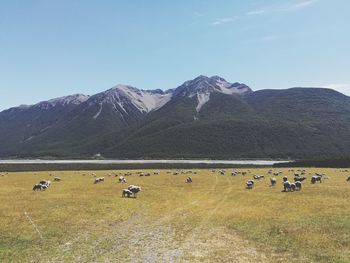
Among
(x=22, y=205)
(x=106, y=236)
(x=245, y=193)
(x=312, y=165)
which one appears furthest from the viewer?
(x=312, y=165)

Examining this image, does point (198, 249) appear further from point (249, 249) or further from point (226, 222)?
point (226, 222)

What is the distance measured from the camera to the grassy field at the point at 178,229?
27172mm

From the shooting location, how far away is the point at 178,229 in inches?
1407

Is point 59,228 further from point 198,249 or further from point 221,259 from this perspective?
point 221,259

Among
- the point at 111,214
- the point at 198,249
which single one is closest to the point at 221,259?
the point at 198,249

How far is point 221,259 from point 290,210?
18893mm

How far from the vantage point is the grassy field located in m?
27.2

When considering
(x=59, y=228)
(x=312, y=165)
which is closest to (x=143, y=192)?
(x=59, y=228)

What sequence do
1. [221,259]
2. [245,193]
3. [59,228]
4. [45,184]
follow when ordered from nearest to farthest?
[221,259] → [59,228] → [245,193] → [45,184]

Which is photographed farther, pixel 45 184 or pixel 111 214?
pixel 45 184

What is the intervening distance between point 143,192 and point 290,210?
93.4 ft

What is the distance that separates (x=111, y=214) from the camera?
4334 cm

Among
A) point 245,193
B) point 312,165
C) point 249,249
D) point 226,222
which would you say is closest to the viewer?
point 249,249

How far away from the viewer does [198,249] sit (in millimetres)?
28656
